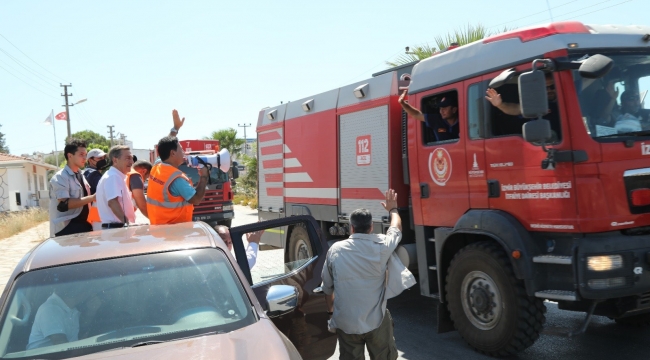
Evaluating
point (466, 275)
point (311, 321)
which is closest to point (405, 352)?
point (466, 275)

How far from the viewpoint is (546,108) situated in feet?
16.5

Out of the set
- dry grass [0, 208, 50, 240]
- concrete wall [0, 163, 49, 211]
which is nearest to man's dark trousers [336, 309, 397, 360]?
dry grass [0, 208, 50, 240]

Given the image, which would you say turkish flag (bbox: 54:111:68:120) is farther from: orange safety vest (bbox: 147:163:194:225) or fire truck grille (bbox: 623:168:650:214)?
fire truck grille (bbox: 623:168:650:214)

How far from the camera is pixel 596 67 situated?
16.4 ft

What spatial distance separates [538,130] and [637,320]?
285 centimetres

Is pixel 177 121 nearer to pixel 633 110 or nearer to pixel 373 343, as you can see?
pixel 373 343

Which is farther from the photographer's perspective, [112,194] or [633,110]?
[112,194]

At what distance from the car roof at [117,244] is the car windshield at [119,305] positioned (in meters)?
0.07

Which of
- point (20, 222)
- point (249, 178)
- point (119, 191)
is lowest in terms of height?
point (20, 222)

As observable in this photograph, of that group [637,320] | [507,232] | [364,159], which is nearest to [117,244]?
[507,232]

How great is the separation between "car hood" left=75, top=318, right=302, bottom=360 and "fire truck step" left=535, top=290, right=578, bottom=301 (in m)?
2.63

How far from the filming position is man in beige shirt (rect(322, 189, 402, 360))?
14.4 feet

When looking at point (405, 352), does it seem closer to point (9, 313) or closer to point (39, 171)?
point (9, 313)

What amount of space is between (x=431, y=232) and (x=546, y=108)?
2256 millimetres
